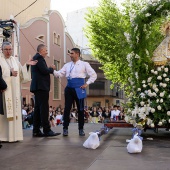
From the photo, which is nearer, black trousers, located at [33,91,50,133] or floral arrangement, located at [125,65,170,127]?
floral arrangement, located at [125,65,170,127]

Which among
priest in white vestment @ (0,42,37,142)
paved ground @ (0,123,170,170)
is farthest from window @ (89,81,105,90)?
paved ground @ (0,123,170,170)

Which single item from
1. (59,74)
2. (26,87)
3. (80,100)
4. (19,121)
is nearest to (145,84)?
(80,100)

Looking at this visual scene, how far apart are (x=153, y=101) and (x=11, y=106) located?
253cm

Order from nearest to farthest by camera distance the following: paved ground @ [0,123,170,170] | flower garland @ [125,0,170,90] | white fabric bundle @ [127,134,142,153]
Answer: paved ground @ [0,123,170,170] < white fabric bundle @ [127,134,142,153] < flower garland @ [125,0,170,90]

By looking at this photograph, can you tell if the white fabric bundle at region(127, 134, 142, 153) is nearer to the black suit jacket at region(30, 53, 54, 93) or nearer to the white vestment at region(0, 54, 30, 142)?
the white vestment at region(0, 54, 30, 142)

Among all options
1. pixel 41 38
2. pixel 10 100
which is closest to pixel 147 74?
pixel 10 100

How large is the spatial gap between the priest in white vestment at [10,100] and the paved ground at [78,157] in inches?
17.6

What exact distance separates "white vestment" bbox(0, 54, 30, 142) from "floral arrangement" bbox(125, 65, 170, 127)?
2.06 meters

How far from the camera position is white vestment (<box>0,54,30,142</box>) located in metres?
6.14

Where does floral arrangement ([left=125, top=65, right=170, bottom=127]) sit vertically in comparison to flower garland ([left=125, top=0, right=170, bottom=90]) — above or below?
below

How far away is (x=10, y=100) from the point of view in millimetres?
6195

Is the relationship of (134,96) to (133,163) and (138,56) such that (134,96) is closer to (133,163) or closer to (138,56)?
(138,56)

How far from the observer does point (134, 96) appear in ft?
22.2

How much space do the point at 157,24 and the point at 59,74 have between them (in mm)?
2207
